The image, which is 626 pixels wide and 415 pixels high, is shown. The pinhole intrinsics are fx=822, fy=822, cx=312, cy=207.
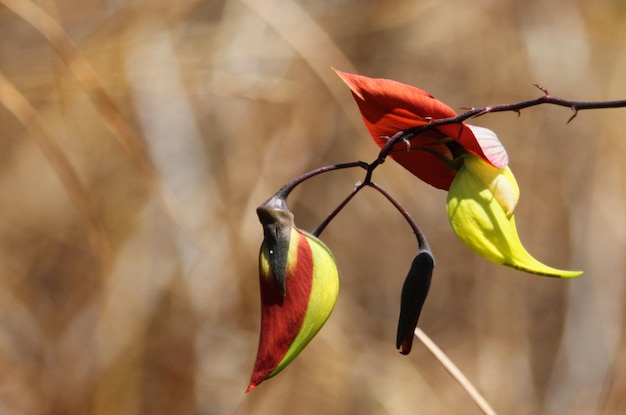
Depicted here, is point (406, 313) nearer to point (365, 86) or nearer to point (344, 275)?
point (365, 86)

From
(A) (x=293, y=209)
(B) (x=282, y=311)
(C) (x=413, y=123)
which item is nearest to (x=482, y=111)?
(C) (x=413, y=123)

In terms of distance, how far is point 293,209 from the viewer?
1.78 m

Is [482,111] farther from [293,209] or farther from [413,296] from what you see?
[293,209]

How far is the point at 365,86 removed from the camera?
0.49 meters

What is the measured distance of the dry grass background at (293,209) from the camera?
1.64 meters

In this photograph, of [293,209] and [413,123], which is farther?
[293,209]

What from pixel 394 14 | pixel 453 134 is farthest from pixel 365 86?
pixel 394 14

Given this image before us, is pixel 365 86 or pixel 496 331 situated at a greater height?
pixel 365 86

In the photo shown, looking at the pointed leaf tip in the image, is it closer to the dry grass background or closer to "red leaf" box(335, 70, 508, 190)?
"red leaf" box(335, 70, 508, 190)

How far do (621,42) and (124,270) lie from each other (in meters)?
1.18

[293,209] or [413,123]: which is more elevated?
[413,123]

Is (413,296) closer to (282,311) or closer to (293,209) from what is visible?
(282,311)

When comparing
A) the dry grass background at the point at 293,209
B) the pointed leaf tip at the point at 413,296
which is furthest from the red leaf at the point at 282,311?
the dry grass background at the point at 293,209

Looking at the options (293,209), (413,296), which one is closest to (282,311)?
(413,296)
